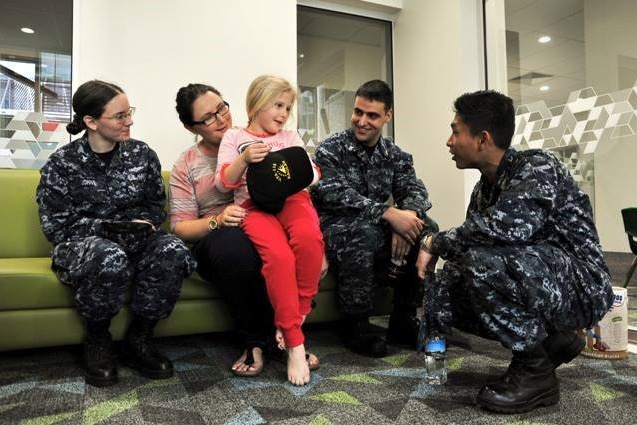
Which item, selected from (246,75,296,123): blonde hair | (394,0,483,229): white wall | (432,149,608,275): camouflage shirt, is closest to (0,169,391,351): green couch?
(246,75,296,123): blonde hair

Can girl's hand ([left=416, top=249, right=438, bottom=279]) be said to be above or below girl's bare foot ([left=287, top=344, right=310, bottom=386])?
above

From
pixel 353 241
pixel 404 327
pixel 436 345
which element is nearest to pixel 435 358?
pixel 436 345

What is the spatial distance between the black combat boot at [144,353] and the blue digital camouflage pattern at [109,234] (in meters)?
0.07

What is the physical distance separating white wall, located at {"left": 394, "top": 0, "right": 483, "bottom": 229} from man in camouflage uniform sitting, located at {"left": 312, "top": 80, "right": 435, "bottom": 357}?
150 centimetres

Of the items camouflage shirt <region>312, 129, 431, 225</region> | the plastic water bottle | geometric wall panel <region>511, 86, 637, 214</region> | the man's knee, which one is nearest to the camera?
the plastic water bottle

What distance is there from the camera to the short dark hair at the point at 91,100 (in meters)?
1.68

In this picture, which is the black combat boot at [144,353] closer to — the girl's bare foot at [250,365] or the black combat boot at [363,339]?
the girl's bare foot at [250,365]

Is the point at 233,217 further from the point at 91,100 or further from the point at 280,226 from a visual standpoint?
the point at 91,100

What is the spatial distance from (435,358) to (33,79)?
8.85 feet

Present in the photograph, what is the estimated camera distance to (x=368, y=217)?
1.84 meters

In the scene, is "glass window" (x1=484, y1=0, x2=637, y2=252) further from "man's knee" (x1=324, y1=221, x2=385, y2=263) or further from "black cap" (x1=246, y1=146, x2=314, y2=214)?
"black cap" (x1=246, y1=146, x2=314, y2=214)

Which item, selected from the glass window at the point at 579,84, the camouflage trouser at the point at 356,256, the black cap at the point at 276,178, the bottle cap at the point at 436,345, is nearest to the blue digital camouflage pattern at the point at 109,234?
the black cap at the point at 276,178

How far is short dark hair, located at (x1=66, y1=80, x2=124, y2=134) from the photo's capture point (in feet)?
5.51

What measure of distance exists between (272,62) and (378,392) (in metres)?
2.29
